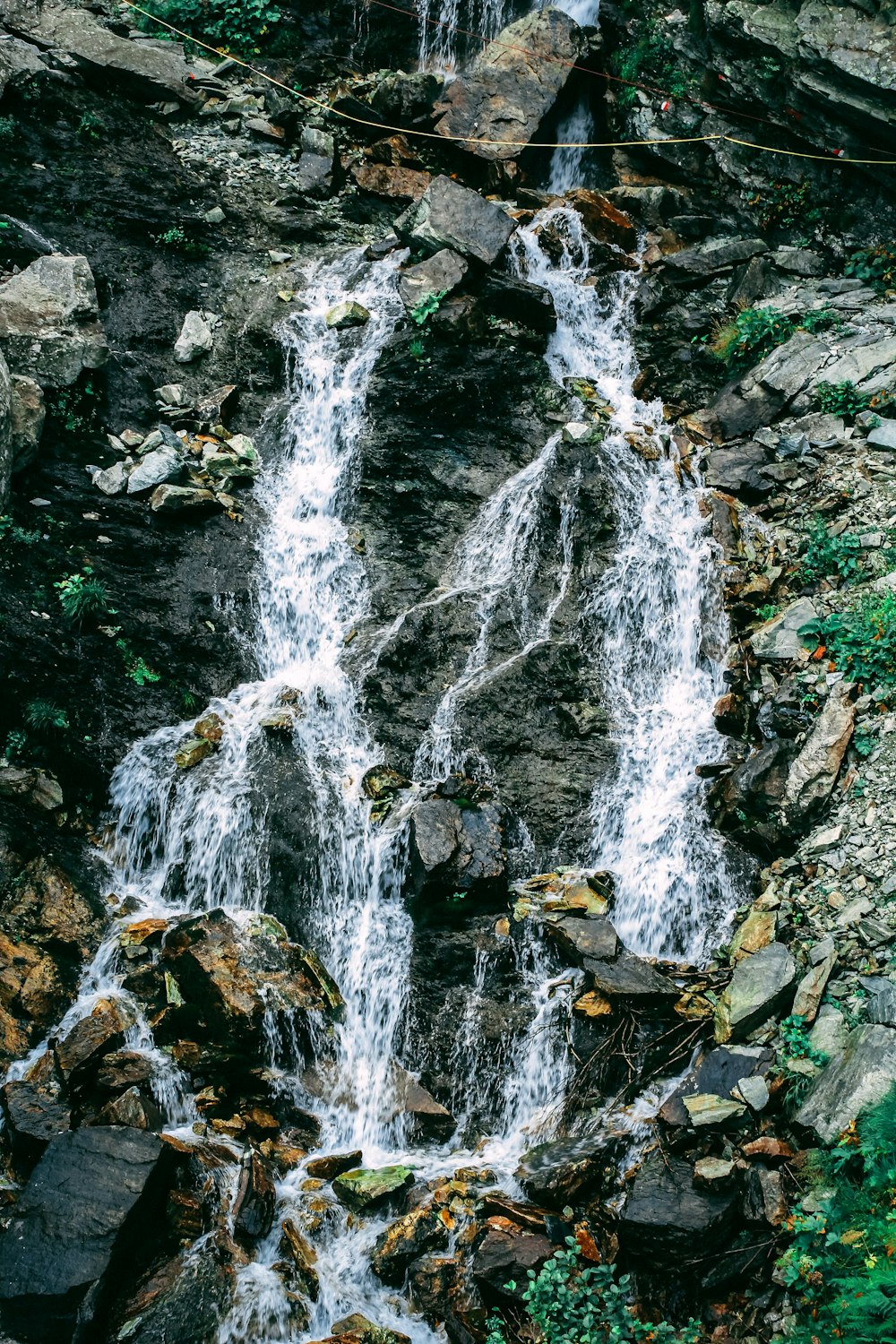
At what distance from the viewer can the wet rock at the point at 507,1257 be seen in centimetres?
537

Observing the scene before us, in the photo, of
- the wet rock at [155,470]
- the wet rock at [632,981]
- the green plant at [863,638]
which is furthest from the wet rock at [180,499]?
the green plant at [863,638]

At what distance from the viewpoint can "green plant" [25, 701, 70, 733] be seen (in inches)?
289

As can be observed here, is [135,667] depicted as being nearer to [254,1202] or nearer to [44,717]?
[44,717]

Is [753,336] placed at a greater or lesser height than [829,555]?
greater

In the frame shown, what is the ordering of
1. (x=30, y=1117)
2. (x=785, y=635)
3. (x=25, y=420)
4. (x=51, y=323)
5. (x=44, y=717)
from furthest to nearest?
(x=51, y=323) → (x=25, y=420) → (x=785, y=635) → (x=44, y=717) → (x=30, y=1117)

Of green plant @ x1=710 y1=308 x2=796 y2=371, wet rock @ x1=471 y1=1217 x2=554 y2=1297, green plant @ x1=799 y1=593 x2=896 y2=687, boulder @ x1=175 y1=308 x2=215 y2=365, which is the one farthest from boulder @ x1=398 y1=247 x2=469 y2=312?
wet rock @ x1=471 y1=1217 x2=554 y2=1297

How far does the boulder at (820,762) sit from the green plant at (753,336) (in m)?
4.82

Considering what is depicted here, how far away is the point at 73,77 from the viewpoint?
1129 cm

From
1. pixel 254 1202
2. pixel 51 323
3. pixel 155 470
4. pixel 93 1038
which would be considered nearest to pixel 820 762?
pixel 254 1202

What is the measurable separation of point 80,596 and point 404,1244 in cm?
560

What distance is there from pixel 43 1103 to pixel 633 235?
11184 millimetres

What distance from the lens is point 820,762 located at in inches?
267

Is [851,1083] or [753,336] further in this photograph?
[753,336]

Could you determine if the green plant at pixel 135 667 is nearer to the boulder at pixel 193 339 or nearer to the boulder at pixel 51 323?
the boulder at pixel 51 323
